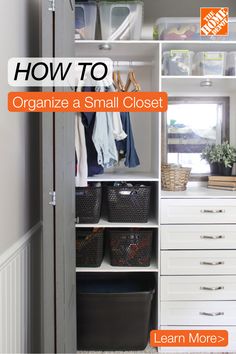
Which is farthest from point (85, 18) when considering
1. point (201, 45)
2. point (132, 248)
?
point (132, 248)

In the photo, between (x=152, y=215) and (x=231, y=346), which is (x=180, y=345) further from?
(x=152, y=215)

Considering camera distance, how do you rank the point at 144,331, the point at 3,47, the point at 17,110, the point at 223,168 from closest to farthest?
the point at 3,47 → the point at 17,110 → the point at 144,331 → the point at 223,168

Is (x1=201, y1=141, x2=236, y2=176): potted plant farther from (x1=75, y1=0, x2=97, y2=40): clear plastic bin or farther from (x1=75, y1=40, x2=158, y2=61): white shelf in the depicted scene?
(x1=75, y1=0, x2=97, y2=40): clear plastic bin

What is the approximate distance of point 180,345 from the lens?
83.6 inches

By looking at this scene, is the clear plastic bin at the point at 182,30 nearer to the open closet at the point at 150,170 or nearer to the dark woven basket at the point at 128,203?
the open closet at the point at 150,170

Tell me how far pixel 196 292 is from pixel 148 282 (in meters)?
0.38

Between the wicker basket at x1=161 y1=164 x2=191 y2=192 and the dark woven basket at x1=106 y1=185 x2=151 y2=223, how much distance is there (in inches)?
6.9

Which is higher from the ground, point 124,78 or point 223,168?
point 124,78

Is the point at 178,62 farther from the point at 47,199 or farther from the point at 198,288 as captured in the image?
the point at 198,288

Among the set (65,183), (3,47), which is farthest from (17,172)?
(3,47)

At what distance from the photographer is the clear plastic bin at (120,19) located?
2088mm

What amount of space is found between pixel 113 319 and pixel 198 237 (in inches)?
28.6

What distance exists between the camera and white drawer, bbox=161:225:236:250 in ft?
6.88

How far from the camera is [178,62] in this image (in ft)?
7.18
